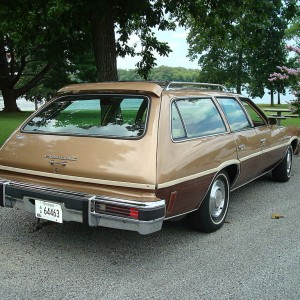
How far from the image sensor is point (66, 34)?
9812 millimetres

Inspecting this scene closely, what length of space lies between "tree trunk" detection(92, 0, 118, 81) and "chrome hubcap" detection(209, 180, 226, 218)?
434cm

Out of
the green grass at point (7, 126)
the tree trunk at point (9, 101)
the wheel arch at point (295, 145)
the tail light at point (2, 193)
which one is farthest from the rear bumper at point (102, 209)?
the tree trunk at point (9, 101)

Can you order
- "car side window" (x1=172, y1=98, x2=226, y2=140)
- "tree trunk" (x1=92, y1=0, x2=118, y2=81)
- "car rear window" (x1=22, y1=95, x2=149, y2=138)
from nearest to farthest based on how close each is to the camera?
"car rear window" (x1=22, y1=95, x2=149, y2=138) → "car side window" (x1=172, y1=98, x2=226, y2=140) → "tree trunk" (x1=92, y1=0, x2=118, y2=81)

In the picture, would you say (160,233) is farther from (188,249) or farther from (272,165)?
(272,165)

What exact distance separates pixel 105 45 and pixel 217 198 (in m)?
4.65

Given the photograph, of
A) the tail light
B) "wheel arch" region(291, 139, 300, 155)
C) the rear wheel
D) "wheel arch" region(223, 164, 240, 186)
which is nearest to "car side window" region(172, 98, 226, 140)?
"wheel arch" region(223, 164, 240, 186)

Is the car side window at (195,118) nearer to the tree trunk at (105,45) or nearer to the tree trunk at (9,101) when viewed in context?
the tree trunk at (105,45)

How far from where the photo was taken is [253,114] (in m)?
5.94

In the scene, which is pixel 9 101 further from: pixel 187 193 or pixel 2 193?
Result: pixel 187 193

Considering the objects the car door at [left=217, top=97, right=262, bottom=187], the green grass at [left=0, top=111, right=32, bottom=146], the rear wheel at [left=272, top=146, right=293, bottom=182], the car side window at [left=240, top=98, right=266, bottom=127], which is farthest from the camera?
the green grass at [left=0, top=111, right=32, bottom=146]

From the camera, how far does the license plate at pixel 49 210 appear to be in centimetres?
370

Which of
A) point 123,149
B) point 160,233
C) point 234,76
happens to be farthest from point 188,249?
point 234,76

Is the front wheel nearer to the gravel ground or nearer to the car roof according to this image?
the gravel ground

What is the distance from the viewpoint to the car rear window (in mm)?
3945
